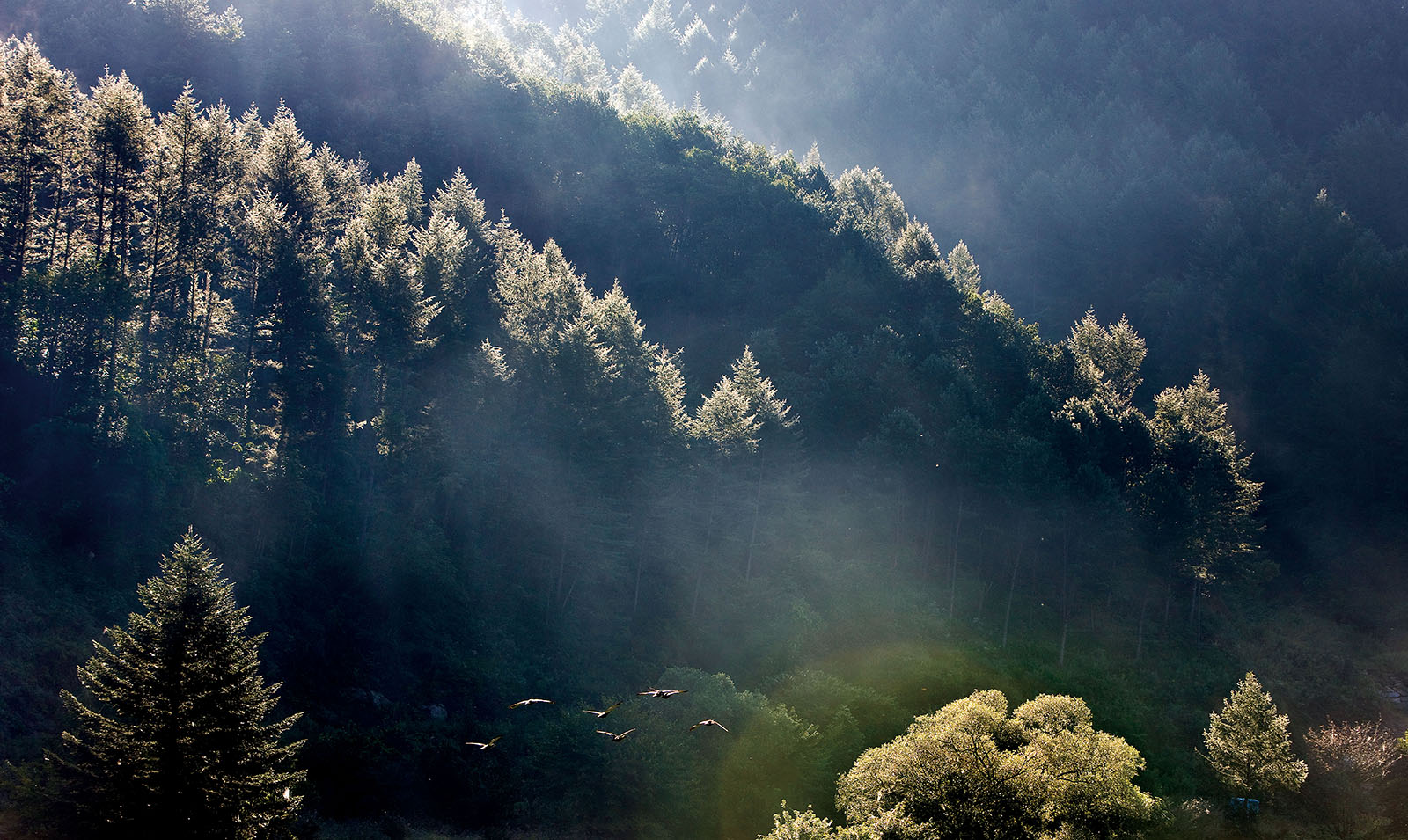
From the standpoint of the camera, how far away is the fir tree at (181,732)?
26766 mm

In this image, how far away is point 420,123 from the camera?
10669cm

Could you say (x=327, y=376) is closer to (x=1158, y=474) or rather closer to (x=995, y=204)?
(x=1158, y=474)

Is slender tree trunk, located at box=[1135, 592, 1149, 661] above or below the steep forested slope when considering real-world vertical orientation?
below

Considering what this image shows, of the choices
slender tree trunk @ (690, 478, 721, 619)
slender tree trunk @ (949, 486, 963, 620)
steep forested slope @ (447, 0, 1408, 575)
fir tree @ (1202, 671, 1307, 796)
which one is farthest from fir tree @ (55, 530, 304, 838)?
steep forested slope @ (447, 0, 1408, 575)

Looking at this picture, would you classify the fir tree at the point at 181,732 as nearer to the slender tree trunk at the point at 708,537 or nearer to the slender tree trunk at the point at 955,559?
the slender tree trunk at the point at 708,537

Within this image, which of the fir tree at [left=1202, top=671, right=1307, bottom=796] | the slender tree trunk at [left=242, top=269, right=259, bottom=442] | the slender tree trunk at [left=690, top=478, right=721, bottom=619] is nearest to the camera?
the fir tree at [left=1202, top=671, right=1307, bottom=796]

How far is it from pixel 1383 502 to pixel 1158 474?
37.3 meters

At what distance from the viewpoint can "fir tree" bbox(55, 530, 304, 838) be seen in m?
26.8

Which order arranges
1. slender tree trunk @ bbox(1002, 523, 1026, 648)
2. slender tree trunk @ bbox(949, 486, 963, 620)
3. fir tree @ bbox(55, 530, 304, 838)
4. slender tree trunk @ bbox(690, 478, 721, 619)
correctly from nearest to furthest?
fir tree @ bbox(55, 530, 304, 838) < slender tree trunk @ bbox(690, 478, 721, 619) < slender tree trunk @ bbox(949, 486, 963, 620) < slender tree trunk @ bbox(1002, 523, 1026, 648)

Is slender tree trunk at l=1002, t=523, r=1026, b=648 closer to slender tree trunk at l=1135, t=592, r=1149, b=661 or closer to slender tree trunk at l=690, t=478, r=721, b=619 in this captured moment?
slender tree trunk at l=1135, t=592, r=1149, b=661

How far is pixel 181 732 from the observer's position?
2753 cm

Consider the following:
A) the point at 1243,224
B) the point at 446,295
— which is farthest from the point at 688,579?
the point at 1243,224

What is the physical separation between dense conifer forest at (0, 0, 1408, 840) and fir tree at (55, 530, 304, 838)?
14 cm

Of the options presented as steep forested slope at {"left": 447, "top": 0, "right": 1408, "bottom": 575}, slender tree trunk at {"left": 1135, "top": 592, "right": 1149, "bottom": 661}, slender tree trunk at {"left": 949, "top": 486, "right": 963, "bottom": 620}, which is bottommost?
slender tree trunk at {"left": 1135, "top": 592, "right": 1149, "bottom": 661}
